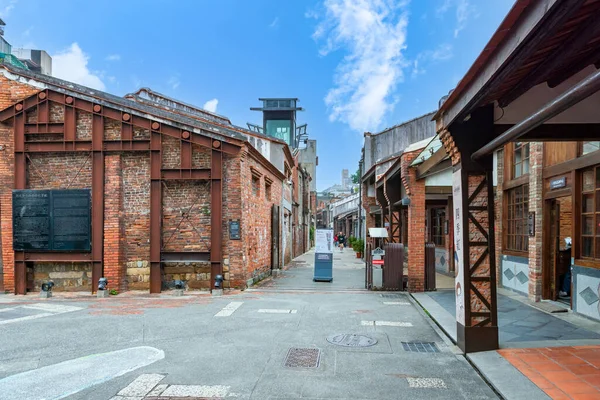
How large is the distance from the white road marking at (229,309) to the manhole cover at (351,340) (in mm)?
2712

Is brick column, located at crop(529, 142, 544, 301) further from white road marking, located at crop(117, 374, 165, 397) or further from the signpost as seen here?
white road marking, located at crop(117, 374, 165, 397)

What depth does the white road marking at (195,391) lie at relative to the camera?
4.36 metres

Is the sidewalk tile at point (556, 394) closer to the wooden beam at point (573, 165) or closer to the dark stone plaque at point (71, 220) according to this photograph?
the wooden beam at point (573, 165)

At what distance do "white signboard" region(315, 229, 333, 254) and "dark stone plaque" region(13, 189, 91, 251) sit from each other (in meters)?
7.08

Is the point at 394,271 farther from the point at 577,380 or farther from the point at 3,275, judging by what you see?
the point at 3,275

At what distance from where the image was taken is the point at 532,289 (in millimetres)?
9070

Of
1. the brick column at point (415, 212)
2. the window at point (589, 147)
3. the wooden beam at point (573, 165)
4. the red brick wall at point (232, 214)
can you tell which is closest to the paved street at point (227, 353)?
the red brick wall at point (232, 214)

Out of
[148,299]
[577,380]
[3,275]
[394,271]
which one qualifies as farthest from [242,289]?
[577,380]

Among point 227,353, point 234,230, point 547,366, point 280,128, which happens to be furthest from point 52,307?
point 280,128

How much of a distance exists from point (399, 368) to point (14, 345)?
581cm

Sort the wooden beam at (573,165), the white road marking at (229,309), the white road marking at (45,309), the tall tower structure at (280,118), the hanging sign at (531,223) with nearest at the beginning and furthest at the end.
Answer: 1. the wooden beam at (573,165)
2. the white road marking at (45,309)
3. the white road marking at (229,309)
4. the hanging sign at (531,223)
5. the tall tower structure at (280,118)

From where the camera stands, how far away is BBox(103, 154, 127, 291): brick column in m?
11.2

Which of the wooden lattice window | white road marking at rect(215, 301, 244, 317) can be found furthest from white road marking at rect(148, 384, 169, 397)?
the wooden lattice window

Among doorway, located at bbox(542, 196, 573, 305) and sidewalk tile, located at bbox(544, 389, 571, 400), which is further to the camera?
doorway, located at bbox(542, 196, 573, 305)
